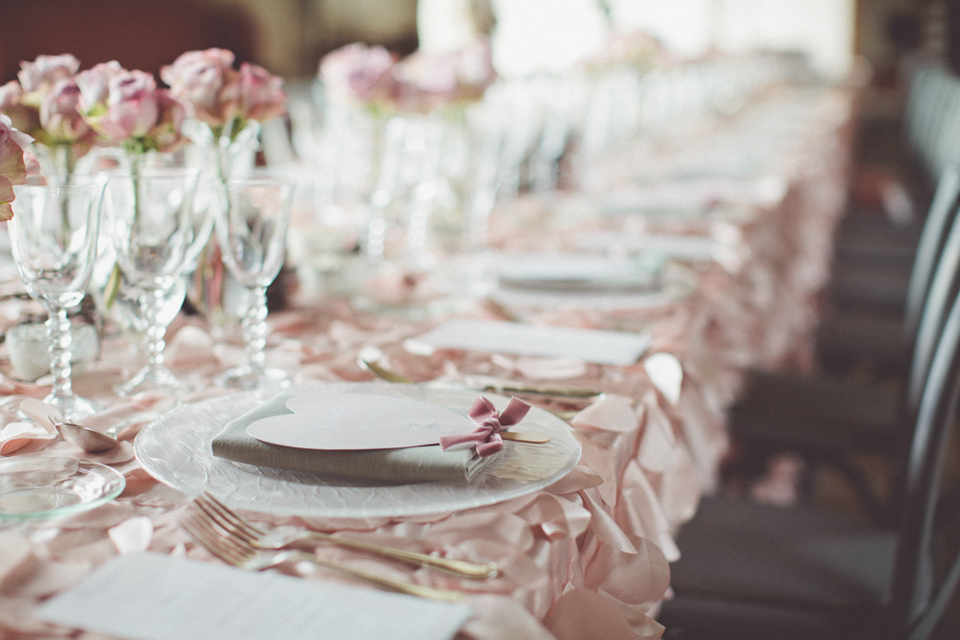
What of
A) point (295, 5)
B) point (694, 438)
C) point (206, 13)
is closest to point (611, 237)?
point (694, 438)

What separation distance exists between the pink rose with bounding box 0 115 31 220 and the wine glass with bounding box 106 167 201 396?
0.12m

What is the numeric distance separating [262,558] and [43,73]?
55cm

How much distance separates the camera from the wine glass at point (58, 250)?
27.5 inches

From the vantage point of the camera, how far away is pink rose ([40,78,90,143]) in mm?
828

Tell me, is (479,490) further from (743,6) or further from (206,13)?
(743,6)

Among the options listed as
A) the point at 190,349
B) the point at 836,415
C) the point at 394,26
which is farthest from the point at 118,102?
the point at 394,26

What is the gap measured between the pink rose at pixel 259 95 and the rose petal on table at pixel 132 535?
1.73 ft

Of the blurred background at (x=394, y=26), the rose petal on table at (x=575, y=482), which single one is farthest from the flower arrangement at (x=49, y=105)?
the blurred background at (x=394, y=26)

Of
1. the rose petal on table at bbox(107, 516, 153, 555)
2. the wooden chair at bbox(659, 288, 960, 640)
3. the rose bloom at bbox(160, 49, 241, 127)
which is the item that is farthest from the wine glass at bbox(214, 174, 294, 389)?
the wooden chair at bbox(659, 288, 960, 640)

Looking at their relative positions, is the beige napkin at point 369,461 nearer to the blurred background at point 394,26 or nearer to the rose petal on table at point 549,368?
the rose petal on table at point 549,368

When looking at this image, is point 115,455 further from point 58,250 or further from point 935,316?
point 935,316

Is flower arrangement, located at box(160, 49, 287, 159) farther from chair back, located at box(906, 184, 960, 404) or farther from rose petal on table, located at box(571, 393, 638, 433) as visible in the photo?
chair back, located at box(906, 184, 960, 404)

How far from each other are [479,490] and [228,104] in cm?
55

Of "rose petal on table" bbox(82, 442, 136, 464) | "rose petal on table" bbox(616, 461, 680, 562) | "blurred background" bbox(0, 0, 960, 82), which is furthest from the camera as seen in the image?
"blurred background" bbox(0, 0, 960, 82)
